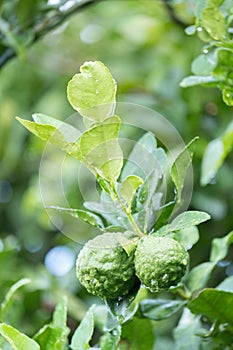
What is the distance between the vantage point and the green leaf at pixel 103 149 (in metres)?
0.59

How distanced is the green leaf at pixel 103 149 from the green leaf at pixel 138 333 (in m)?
0.24

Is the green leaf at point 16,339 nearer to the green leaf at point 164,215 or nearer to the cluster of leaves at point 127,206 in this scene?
the cluster of leaves at point 127,206

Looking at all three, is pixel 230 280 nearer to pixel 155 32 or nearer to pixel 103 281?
pixel 103 281

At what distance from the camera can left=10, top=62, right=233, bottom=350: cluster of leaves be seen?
589 millimetres

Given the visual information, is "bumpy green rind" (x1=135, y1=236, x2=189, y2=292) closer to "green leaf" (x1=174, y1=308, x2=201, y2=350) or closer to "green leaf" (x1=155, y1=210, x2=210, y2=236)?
"green leaf" (x1=155, y1=210, x2=210, y2=236)

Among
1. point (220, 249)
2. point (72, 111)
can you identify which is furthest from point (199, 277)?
point (72, 111)

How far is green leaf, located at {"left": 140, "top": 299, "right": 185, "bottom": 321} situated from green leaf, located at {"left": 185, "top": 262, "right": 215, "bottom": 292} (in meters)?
0.02

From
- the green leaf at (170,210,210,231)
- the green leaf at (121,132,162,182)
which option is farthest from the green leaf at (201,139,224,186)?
the green leaf at (170,210,210,231)

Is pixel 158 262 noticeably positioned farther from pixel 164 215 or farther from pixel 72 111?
pixel 72 111

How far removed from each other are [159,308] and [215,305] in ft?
0.33

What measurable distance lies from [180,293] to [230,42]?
0.29 meters

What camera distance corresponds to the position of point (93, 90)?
0.59 meters

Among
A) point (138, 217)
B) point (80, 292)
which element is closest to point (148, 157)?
point (138, 217)

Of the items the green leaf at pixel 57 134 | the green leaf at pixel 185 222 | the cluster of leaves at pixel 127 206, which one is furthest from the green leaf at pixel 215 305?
the green leaf at pixel 57 134
